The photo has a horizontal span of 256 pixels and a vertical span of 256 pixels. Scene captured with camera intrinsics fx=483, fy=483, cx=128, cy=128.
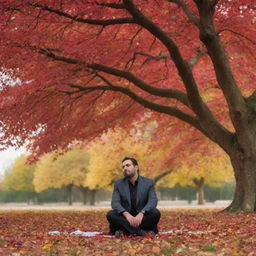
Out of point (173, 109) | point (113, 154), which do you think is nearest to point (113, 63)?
point (173, 109)

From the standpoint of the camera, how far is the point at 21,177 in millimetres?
62000

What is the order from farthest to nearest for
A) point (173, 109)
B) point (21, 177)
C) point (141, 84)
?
point (21, 177), point (173, 109), point (141, 84)

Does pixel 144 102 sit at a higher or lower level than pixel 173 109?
higher

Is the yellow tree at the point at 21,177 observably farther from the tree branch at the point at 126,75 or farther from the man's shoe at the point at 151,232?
the man's shoe at the point at 151,232

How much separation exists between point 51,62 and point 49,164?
125ft

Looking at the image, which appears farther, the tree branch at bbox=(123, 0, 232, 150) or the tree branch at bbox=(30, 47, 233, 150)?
the tree branch at bbox=(30, 47, 233, 150)

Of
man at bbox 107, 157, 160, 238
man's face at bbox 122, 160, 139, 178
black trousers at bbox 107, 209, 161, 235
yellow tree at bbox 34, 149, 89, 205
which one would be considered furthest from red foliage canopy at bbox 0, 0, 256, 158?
yellow tree at bbox 34, 149, 89, 205

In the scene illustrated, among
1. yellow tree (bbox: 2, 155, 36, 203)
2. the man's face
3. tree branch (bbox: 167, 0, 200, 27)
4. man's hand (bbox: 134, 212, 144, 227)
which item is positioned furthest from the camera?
yellow tree (bbox: 2, 155, 36, 203)

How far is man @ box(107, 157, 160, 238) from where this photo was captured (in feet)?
25.3

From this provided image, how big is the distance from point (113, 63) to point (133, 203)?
7657 mm

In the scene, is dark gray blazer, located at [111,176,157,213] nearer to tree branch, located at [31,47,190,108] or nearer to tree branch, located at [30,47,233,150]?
tree branch, located at [31,47,190,108]

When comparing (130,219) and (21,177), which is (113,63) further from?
→ (21,177)

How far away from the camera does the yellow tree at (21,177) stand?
61.7m

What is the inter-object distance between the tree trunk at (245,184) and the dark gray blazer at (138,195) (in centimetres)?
612
